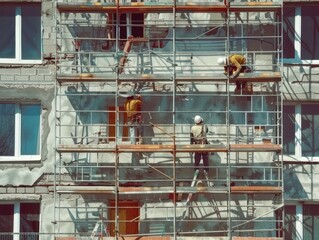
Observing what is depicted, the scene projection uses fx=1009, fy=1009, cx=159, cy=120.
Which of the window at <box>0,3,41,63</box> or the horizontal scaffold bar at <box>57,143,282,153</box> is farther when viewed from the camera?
the window at <box>0,3,41,63</box>

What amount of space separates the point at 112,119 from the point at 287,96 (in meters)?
5.19

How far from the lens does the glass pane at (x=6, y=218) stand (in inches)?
1155

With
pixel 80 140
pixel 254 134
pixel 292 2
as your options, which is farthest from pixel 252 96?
pixel 80 140

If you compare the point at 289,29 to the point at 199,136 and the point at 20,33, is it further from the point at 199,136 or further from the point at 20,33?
the point at 20,33

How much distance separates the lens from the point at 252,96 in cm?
2923

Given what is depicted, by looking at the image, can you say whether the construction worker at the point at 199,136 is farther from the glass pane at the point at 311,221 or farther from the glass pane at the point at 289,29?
the glass pane at the point at 289,29

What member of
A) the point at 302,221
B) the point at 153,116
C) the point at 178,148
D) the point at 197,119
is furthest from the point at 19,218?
the point at 302,221

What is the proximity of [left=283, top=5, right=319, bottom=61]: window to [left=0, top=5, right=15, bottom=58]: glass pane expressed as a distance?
26.5 feet

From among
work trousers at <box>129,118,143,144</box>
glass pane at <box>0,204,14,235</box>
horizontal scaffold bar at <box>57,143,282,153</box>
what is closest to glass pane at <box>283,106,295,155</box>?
horizontal scaffold bar at <box>57,143,282,153</box>

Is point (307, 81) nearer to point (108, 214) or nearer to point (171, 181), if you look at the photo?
point (171, 181)

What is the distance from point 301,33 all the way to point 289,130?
2.93 m

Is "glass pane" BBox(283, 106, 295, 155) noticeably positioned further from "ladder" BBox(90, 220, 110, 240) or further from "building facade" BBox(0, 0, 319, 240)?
"ladder" BBox(90, 220, 110, 240)

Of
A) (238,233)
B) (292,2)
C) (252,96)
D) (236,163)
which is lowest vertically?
(238,233)

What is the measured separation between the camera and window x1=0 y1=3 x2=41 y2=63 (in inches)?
1173
